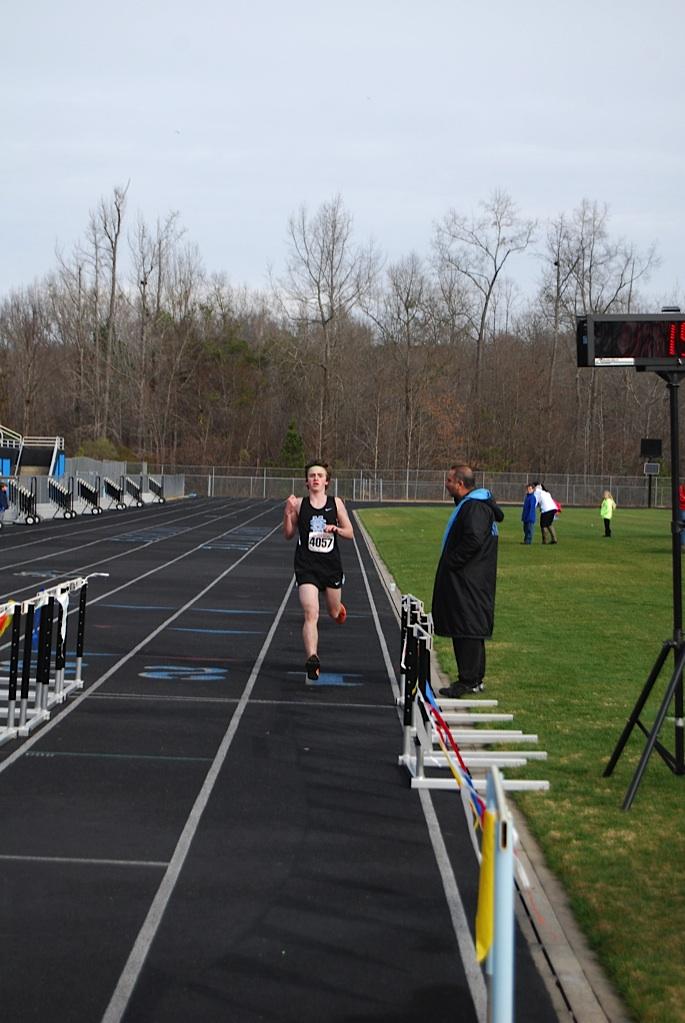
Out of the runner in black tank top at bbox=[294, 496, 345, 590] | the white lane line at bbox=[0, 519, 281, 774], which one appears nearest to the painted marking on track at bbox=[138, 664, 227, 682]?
the white lane line at bbox=[0, 519, 281, 774]

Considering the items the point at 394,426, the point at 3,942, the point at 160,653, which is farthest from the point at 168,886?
the point at 394,426

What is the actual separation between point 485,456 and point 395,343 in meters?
9.77

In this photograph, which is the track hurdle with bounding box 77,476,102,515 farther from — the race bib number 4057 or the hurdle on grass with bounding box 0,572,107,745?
the hurdle on grass with bounding box 0,572,107,745

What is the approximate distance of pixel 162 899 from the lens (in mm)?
5918

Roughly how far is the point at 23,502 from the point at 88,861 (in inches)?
1370

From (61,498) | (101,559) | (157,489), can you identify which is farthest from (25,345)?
(101,559)

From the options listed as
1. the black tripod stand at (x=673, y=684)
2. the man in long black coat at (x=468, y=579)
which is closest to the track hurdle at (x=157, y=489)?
the man in long black coat at (x=468, y=579)

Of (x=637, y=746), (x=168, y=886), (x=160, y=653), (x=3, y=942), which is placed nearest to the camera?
(x=3, y=942)

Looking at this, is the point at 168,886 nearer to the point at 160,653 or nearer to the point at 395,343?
the point at 160,653

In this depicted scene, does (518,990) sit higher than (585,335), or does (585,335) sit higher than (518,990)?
(585,335)

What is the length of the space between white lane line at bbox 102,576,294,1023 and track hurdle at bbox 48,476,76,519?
116ft

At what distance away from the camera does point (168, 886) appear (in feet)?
20.0

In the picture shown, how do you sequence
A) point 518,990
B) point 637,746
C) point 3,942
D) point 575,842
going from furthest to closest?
point 637,746 < point 575,842 < point 3,942 < point 518,990

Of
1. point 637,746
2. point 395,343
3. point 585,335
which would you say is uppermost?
point 395,343
